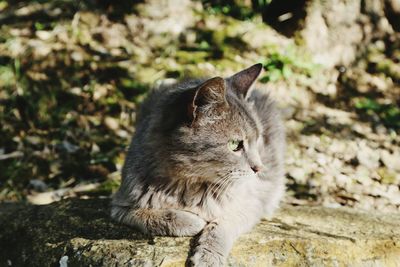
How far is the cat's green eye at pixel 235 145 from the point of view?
10.2ft

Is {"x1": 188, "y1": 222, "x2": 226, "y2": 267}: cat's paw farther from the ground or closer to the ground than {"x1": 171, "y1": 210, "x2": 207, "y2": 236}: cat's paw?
closer to the ground

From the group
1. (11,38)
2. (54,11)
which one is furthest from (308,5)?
(11,38)

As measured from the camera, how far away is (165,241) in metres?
2.97

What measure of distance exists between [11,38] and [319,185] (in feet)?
14.8

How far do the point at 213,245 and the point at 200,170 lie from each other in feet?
1.60

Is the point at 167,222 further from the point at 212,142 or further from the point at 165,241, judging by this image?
the point at 212,142

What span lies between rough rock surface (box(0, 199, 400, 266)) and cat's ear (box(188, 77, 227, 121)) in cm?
83

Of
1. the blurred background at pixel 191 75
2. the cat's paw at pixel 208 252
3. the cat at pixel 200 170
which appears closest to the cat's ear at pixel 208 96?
the cat at pixel 200 170

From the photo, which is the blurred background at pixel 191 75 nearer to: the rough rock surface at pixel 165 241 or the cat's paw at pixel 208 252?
the rough rock surface at pixel 165 241

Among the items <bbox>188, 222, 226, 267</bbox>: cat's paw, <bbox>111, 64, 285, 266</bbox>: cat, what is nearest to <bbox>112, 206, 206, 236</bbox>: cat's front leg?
<bbox>111, 64, 285, 266</bbox>: cat

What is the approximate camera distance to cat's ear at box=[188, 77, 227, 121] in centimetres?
286

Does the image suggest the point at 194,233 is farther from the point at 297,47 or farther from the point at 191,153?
the point at 297,47

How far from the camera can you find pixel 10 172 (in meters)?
5.11

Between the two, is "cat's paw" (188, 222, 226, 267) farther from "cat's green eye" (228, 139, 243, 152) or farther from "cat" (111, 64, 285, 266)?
"cat's green eye" (228, 139, 243, 152)
